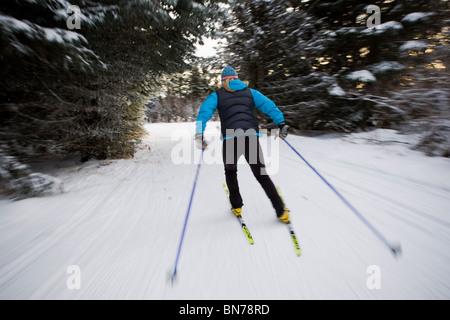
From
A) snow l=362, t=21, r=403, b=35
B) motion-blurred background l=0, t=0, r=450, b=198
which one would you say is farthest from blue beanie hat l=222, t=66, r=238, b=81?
snow l=362, t=21, r=403, b=35

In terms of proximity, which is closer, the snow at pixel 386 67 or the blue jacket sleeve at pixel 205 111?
the blue jacket sleeve at pixel 205 111

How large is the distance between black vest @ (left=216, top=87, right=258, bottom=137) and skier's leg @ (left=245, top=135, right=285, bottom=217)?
0.23m

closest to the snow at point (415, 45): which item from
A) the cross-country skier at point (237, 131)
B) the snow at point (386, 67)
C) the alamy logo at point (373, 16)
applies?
the snow at point (386, 67)

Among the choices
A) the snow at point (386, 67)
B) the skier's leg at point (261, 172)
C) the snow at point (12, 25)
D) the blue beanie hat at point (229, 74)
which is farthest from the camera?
the snow at point (386, 67)

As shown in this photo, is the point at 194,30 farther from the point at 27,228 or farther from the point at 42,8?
the point at 27,228

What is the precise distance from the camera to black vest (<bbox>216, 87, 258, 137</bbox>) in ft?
9.08

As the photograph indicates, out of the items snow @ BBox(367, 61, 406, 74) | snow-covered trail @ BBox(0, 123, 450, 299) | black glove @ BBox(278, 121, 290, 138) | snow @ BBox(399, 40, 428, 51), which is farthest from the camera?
snow @ BBox(367, 61, 406, 74)

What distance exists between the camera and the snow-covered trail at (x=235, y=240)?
5.86ft

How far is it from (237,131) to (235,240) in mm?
1426

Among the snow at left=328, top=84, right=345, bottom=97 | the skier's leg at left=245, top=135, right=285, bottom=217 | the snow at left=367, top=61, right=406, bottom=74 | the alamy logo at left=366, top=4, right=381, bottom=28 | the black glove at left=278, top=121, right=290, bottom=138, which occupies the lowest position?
the skier's leg at left=245, top=135, right=285, bottom=217

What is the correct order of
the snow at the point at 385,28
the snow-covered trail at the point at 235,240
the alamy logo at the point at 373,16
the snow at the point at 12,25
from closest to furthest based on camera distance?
the snow-covered trail at the point at 235,240 → the snow at the point at 12,25 → the snow at the point at 385,28 → the alamy logo at the point at 373,16

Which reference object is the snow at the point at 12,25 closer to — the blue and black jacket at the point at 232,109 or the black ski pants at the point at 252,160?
the blue and black jacket at the point at 232,109

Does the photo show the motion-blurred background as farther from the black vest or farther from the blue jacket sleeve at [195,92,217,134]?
the black vest
